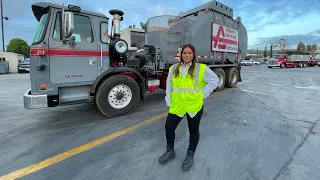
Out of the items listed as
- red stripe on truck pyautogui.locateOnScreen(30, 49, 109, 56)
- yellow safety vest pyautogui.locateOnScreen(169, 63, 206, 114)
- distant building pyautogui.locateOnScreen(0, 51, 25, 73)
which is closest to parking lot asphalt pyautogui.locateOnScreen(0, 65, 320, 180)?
yellow safety vest pyautogui.locateOnScreen(169, 63, 206, 114)

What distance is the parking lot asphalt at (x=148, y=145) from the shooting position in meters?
2.96

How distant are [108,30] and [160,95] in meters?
3.87

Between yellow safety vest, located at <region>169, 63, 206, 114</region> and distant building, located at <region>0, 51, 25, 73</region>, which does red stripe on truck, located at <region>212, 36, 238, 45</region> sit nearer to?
yellow safety vest, located at <region>169, 63, 206, 114</region>

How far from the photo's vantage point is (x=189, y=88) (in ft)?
9.46

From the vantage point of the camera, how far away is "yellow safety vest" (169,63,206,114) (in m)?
2.89

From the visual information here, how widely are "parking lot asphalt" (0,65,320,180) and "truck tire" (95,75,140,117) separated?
24cm

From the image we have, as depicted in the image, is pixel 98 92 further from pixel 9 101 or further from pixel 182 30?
pixel 9 101

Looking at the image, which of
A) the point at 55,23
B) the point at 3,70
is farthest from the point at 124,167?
the point at 3,70

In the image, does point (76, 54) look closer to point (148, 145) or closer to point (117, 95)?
point (117, 95)

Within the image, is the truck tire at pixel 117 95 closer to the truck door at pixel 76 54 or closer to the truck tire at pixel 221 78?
the truck door at pixel 76 54

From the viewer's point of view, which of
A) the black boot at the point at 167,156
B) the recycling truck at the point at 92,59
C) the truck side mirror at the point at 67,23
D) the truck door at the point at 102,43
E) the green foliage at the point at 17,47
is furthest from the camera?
the green foliage at the point at 17,47

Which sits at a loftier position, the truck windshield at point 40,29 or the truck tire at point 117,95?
the truck windshield at point 40,29

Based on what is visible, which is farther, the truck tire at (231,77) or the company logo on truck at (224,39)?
the truck tire at (231,77)

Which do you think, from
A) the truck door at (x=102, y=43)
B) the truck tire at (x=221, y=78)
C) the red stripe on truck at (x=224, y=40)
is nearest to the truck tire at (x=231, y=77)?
the truck tire at (x=221, y=78)
